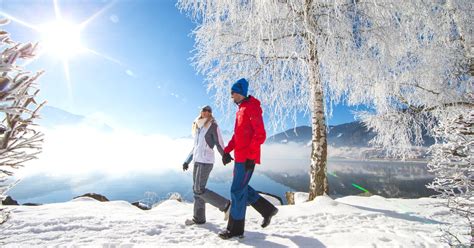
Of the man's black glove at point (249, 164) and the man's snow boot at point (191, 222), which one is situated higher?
the man's black glove at point (249, 164)

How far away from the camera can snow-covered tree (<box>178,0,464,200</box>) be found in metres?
5.10

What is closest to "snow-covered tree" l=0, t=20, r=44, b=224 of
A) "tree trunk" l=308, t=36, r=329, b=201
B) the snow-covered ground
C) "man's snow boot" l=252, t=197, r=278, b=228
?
the snow-covered ground

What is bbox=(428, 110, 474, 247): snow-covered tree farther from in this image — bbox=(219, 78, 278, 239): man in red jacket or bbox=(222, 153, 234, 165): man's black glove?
bbox=(222, 153, 234, 165): man's black glove

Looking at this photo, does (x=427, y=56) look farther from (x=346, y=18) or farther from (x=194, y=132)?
(x=194, y=132)

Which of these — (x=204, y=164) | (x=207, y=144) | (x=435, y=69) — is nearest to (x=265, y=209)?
(x=204, y=164)

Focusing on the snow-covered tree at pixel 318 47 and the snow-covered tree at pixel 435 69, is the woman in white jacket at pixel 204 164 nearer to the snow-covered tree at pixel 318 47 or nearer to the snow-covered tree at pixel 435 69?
the snow-covered tree at pixel 318 47

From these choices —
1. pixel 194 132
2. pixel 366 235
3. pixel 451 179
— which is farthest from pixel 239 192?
pixel 451 179

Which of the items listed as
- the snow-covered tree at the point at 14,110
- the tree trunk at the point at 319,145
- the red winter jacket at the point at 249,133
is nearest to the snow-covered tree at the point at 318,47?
the tree trunk at the point at 319,145

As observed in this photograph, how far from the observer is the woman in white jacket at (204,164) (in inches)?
156

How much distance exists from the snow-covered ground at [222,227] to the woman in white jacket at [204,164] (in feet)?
0.84

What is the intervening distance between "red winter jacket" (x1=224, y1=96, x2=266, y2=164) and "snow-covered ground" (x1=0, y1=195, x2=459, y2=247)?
103cm

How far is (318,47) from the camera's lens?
5.39 metres

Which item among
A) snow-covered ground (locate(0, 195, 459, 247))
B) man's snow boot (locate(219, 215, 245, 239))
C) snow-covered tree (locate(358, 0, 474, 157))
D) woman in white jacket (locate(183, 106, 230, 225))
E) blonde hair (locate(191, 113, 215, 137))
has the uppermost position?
snow-covered tree (locate(358, 0, 474, 157))

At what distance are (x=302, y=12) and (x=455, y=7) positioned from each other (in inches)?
197
